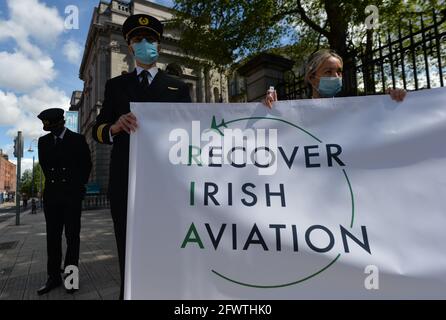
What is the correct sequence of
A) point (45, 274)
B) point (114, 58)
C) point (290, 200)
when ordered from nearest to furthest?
point (290, 200)
point (45, 274)
point (114, 58)

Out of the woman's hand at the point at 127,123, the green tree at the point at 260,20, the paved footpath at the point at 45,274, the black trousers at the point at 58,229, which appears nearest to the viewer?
the woman's hand at the point at 127,123

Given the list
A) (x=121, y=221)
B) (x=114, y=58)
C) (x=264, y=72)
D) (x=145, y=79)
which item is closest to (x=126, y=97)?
(x=145, y=79)

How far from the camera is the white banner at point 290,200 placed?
1.74 metres

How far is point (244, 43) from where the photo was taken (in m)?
11.6

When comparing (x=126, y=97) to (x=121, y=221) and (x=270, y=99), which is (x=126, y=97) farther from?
(x=270, y=99)

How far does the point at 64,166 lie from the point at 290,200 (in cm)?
279

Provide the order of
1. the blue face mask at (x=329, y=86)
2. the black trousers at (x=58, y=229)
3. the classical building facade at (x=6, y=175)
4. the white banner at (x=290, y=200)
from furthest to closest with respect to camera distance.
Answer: the classical building facade at (x=6, y=175)
the black trousers at (x=58, y=229)
the blue face mask at (x=329, y=86)
the white banner at (x=290, y=200)

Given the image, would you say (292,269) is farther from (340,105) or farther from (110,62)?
(110,62)

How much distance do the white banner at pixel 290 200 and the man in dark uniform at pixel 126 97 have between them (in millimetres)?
202

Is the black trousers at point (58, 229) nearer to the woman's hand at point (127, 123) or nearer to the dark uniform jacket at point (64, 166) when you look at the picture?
the dark uniform jacket at point (64, 166)

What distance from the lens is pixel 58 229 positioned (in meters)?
3.62

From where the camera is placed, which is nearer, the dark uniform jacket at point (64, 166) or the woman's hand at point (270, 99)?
the woman's hand at point (270, 99)

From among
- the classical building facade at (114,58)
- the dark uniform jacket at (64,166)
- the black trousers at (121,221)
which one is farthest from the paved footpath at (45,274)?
the classical building facade at (114,58)
